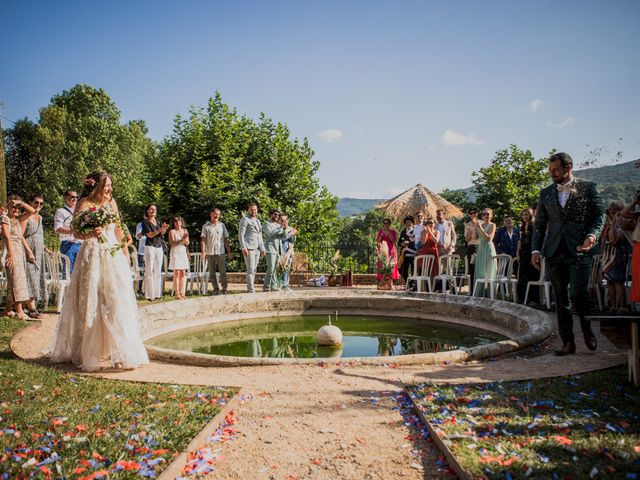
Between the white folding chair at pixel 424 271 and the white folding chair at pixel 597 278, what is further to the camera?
the white folding chair at pixel 424 271

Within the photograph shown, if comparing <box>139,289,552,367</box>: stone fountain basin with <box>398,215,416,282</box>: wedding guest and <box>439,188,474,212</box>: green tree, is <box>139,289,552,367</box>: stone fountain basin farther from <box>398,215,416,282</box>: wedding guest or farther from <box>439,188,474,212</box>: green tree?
<box>439,188,474,212</box>: green tree

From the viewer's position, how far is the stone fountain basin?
488 centimetres

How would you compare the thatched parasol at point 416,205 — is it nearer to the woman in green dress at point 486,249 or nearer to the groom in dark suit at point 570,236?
the woman in green dress at point 486,249

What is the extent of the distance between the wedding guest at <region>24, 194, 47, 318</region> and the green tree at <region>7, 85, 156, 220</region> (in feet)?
69.9

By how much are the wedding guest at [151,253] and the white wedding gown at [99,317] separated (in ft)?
15.9

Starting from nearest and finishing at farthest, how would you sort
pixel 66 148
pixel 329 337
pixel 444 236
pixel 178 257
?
pixel 329 337
pixel 178 257
pixel 444 236
pixel 66 148

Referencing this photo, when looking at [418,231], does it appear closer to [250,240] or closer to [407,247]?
[407,247]

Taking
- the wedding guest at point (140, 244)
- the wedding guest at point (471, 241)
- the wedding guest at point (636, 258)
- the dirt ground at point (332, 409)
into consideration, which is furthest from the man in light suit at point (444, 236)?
the wedding guest at point (140, 244)

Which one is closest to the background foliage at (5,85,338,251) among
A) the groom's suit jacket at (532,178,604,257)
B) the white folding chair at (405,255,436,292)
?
the white folding chair at (405,255,436,292)

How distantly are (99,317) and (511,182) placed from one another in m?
17.6

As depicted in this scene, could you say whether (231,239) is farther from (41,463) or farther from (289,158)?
(41,463)

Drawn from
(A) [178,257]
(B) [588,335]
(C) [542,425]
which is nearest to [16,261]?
(A) [178,257]

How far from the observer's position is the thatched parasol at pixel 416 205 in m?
17.8

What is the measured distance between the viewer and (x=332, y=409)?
3.51 metres
